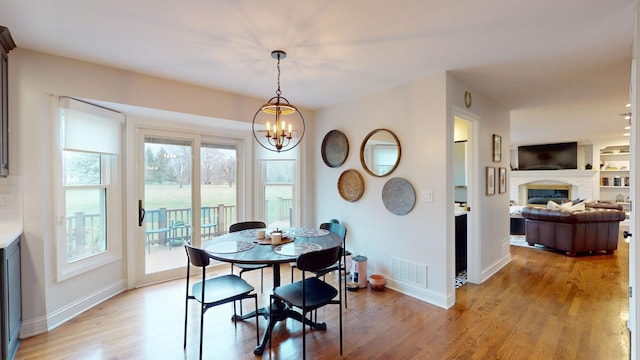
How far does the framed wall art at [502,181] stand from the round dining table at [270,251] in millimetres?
2921

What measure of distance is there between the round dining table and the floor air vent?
1.07 meters

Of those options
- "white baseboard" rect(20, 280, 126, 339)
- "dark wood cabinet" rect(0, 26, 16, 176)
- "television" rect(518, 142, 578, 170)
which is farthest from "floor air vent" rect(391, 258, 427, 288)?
"television" rect(518, 142, 578, 170)

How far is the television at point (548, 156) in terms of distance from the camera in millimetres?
8633

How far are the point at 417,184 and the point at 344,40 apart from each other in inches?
69.6

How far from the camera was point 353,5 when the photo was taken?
1.81 m

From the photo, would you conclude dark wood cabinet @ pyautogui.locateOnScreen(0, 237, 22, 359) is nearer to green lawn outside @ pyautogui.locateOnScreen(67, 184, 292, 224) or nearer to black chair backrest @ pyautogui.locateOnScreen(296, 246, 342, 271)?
green lawn outside @ pyautogui.locateOnScreen(67, 184, 292, 224)

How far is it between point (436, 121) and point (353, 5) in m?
1.67

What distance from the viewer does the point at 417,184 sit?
10.6 ft

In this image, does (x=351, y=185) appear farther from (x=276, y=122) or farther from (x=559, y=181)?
(x=559, y=181)

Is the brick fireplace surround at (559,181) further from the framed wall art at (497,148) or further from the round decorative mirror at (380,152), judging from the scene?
the round decorative mirror at (380,152)

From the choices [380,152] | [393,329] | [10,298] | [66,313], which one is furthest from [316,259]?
[66,313]

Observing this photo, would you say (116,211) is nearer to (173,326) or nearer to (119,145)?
(119,145)

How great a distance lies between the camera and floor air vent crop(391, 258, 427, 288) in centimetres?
317

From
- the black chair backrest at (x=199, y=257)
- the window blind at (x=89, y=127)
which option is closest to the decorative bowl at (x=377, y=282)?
the black chair backrest at (x=199, y=257)
